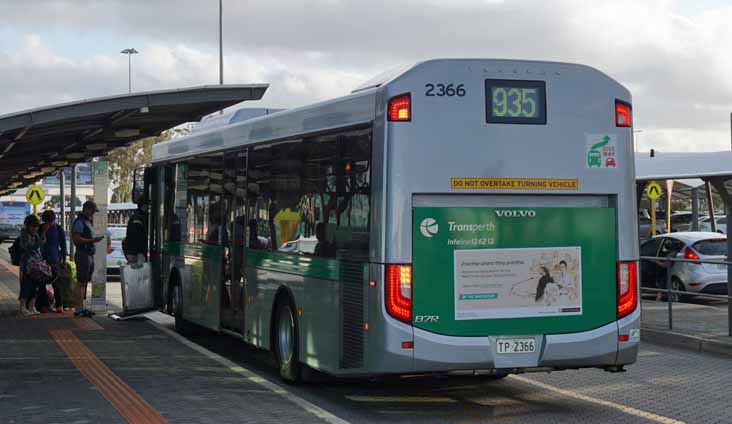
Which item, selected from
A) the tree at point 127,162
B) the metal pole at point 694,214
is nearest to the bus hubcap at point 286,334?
the metal pole at point 694,214

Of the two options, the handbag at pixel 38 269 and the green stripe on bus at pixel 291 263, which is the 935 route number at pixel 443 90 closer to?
the green stripe on bus at pixel 291 263

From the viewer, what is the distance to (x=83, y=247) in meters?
18.4

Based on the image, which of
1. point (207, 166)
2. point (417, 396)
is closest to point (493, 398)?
point (417, 396)

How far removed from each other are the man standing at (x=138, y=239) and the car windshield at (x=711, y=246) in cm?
1060

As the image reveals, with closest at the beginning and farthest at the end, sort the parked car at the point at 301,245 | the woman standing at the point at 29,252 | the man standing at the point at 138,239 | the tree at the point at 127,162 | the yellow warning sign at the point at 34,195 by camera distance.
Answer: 1. the parked car at the point at 301,245
2. the man standing at the point at 138,239
3. the woman standing at the point at 29,252
4. the yellow warning sign at the point at 34,195
5. the tree at the point at 127,162

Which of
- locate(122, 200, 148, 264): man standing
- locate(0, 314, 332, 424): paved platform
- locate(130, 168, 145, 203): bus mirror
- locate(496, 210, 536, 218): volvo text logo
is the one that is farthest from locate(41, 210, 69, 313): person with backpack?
locate(496, 210, 536, 218): volvo text logo

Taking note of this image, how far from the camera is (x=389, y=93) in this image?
9.16m

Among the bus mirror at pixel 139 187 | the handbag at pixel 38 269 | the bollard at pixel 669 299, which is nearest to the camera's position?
the bollard at pixel 669 299

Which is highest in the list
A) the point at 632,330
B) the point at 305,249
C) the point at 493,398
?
the point at 305,249

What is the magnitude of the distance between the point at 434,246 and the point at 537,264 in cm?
94

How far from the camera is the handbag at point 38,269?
739 inches

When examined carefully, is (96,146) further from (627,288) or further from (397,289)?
(627,288)

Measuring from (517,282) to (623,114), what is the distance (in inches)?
69.3

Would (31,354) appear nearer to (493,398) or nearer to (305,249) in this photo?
(305,249)
